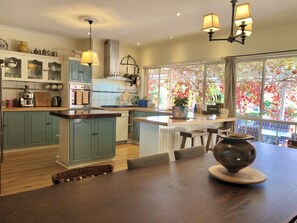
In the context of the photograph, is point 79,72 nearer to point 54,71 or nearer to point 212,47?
point 54,71

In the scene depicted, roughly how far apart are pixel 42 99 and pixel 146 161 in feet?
15.1

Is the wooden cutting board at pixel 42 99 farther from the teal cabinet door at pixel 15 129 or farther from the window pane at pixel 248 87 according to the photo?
the window pane at pixel 248 87

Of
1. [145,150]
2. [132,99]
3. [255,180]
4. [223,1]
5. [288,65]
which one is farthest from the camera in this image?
[132,99]

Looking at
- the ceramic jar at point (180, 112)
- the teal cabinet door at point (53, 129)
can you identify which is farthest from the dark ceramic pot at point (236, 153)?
the teal cabinet door at point (53, 129)

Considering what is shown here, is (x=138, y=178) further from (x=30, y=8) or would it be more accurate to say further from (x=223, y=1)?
(x=30, y=8)

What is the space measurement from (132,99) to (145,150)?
128 inches

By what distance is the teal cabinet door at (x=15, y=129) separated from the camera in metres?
4.64

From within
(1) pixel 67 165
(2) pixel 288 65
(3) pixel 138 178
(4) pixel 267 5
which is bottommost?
(1) pixel 67 165

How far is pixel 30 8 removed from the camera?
12.5 ft

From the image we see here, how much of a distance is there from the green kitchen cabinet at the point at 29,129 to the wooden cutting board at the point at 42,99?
0.52 meters

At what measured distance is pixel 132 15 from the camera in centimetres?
400

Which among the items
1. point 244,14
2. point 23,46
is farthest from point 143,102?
point 244,14

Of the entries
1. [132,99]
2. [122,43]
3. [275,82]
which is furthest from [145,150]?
[122,43]

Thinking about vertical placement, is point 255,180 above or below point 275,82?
below
